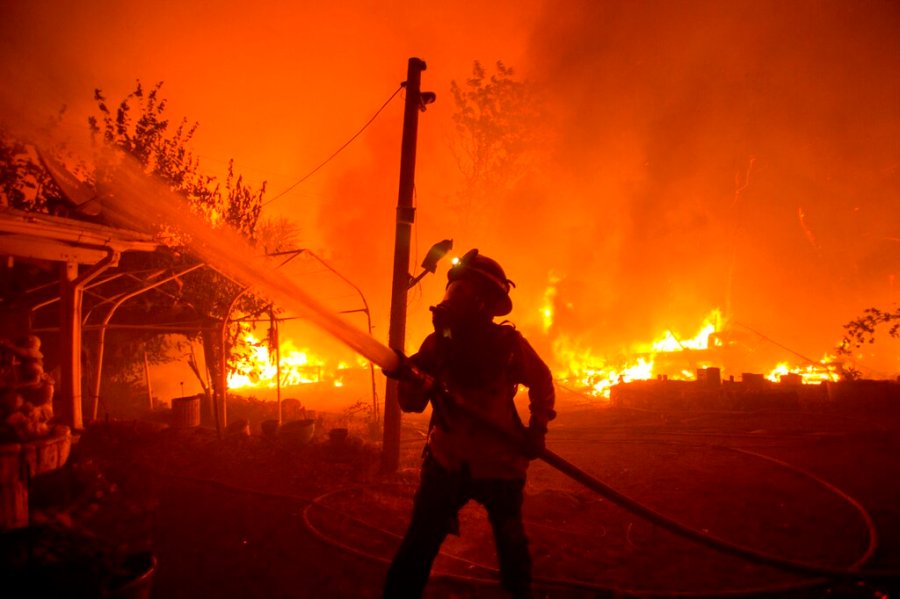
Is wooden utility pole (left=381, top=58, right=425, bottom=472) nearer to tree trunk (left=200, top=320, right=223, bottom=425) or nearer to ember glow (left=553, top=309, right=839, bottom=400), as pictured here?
tree trunk (left=200, top=320, right=223, bottom=425)

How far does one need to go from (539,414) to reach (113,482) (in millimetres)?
6222

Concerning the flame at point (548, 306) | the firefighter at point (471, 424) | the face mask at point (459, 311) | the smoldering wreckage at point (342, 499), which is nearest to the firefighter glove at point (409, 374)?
the firefighter at point (471, 424)

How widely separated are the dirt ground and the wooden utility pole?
56 cm

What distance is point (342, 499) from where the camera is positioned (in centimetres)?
670

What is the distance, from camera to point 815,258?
26781 mm

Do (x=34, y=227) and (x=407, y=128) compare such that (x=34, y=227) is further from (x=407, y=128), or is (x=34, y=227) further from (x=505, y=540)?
(x=505, y=540)

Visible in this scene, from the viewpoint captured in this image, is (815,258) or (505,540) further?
(815,258)

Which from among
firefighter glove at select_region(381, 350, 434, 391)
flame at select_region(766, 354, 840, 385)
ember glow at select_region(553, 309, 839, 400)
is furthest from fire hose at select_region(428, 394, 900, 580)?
flame at select_region(766, 354, 840, 385)

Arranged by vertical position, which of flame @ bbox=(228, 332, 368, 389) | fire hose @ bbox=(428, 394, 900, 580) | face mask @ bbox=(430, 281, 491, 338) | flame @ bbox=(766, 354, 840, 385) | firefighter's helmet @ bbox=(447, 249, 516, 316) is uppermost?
firefighter's helmet @ bbox=(447, 249, 516, 316)

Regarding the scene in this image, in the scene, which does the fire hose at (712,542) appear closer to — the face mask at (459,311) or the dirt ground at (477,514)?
the dirt ground at (477,514)

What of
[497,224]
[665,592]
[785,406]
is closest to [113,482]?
[665,592]

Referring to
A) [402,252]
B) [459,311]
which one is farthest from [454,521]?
[402,252]

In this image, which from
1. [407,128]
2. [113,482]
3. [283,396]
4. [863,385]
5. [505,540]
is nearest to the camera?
[505,540]

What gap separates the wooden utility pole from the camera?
8.25m
